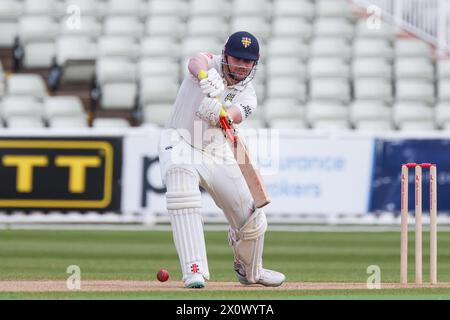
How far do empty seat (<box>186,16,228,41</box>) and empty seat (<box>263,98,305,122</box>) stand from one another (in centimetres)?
183

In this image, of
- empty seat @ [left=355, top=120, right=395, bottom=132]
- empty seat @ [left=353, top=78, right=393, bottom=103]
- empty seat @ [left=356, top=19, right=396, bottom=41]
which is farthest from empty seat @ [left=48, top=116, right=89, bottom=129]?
empty seat @ [left=356, top=19, right=396, bottom=41]

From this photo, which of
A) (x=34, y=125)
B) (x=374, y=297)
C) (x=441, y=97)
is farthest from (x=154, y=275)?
(x=441, y=97)

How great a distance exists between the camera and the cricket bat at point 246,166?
861 centimetres

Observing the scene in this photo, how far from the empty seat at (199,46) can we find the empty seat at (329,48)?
1377mm

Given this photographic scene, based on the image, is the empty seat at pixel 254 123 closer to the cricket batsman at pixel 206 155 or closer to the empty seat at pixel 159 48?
the empty seat at pixel 159 48

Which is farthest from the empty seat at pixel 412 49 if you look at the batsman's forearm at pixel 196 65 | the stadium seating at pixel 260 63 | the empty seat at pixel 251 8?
the batsman's forearm at pixel 196 65

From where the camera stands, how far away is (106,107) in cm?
1875

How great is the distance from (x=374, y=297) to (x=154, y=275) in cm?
280

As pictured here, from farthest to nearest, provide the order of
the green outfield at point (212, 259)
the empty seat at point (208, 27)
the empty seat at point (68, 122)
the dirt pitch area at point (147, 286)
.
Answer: the empty seat at point (208, 27), the empty seat at point (68, 122), the dirt pitch area at point (147, 286), the green outfield at point (212, 259)

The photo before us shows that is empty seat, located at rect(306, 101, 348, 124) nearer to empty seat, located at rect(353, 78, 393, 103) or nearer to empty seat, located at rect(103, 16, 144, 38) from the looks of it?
empty seat, located at rect(353, 78, 393, 103)

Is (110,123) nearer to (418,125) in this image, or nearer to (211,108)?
(418,125)

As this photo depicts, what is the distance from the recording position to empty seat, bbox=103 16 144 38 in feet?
65.5

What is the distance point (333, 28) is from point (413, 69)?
137 centimetres
